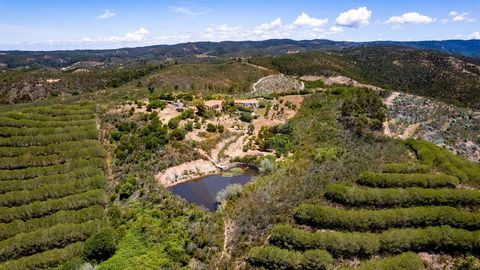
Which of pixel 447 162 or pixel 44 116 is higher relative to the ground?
pixel 44 116

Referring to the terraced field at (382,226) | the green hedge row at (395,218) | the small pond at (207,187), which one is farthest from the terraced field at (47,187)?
the green hedge row at (395,218)

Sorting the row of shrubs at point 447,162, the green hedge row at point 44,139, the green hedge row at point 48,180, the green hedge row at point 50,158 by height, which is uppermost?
the green hedge row at point 44,139

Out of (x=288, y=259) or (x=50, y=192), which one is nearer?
(x=288, y=259)

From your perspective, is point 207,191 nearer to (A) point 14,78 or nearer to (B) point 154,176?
(B) point 154,176

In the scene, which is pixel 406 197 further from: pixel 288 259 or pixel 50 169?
pixel 50 169

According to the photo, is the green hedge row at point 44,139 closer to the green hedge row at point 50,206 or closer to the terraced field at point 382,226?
the green hedge row at point 50,206

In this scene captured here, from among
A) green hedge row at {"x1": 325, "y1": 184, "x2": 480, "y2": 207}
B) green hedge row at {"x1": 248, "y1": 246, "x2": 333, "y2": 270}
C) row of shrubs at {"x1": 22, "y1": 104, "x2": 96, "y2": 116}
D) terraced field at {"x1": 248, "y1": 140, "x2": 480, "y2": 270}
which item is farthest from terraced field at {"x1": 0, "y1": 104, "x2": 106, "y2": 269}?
green hedge row at {"x1": 325, "y1": 184, "x2": 480, "y2": 207}

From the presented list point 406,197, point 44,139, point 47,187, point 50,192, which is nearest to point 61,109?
point 44,139
